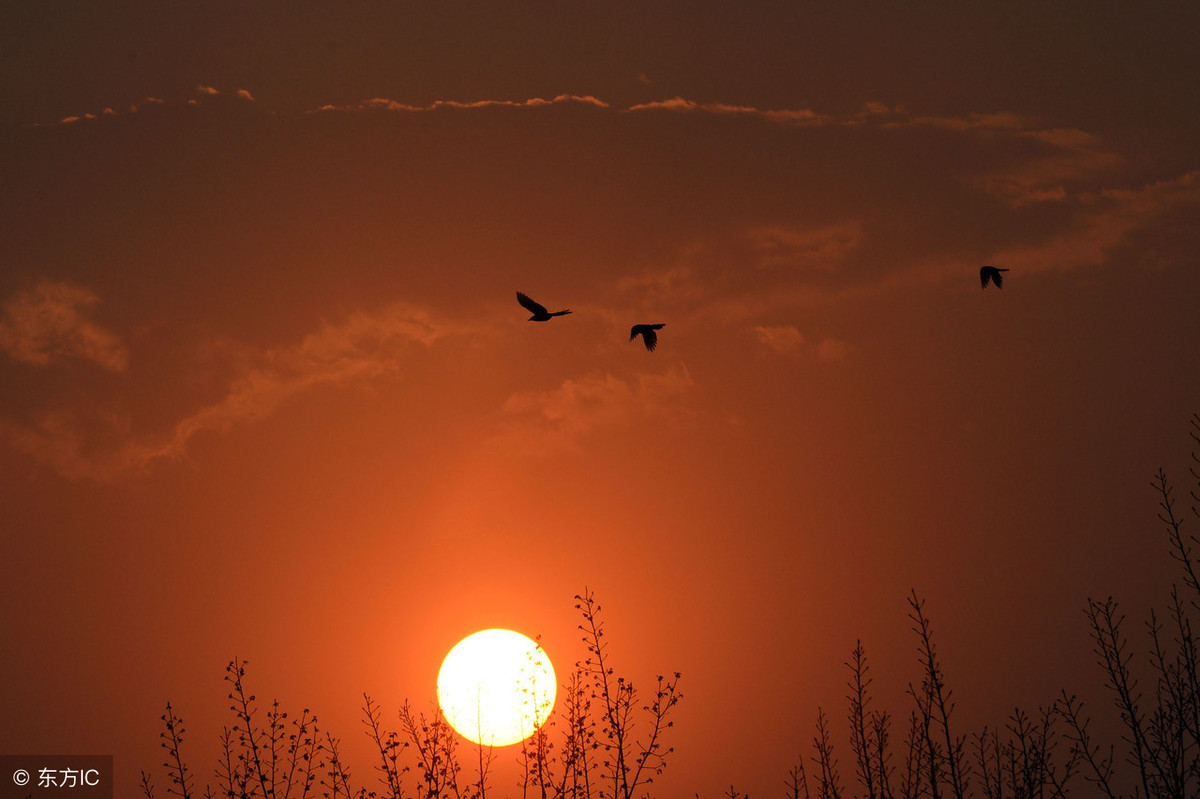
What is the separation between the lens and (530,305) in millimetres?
18688

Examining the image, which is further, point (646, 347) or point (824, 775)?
point (646, 347)

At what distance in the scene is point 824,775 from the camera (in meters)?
A: 15.6

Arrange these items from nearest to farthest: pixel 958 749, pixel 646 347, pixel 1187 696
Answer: pixel 1187 696 < pixel 958 749 < pixel 646 347

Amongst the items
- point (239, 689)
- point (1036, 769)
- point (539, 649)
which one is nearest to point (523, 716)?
point (539, 649)

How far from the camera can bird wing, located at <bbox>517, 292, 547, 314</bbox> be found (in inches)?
731

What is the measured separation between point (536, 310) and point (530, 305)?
0.63ft

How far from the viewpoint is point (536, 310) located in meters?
18.6

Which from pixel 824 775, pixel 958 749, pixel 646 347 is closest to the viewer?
pixel 958 749

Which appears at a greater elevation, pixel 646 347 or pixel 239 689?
pixel 646 347

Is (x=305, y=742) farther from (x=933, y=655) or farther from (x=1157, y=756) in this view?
(x=1157, y=756)

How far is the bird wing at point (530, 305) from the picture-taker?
1856cm

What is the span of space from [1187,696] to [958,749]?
283cm

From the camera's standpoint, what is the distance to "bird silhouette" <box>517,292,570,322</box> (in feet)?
60.2

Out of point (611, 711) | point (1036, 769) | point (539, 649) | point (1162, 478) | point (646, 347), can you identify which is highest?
point (646, 347)
